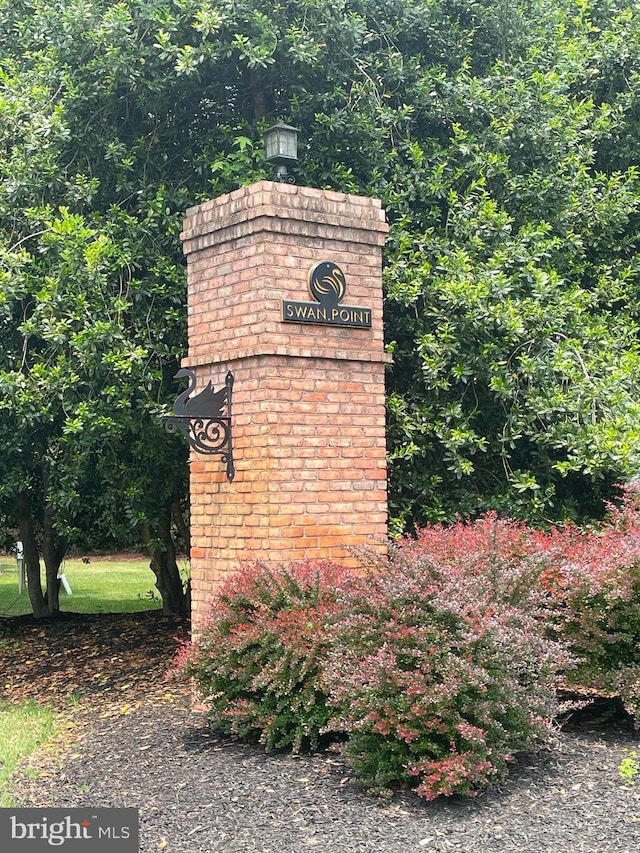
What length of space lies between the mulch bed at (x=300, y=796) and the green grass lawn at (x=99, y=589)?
324 inches

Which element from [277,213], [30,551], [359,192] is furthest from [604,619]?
[30,551]

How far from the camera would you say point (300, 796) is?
520cm

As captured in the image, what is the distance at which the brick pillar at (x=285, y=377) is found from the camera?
6969 millimetres

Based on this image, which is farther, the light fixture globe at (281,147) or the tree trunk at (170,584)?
the tree trunk at (170,584)

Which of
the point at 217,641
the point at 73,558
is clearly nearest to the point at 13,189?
the point at 217,641

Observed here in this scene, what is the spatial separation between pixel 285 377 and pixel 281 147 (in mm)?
1761

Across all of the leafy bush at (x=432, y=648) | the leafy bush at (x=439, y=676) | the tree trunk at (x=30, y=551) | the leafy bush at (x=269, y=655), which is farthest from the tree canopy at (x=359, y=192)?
the leafy bush at (x=439, y=676)

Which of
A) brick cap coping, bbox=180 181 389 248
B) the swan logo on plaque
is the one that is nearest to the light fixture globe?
brick cap coping, bbox=180 181 389 248

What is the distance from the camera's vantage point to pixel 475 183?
8.63 meters

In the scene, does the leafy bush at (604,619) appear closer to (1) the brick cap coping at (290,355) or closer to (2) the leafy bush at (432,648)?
(2) the leafy bush at (432,648)

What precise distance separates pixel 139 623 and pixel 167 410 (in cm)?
429

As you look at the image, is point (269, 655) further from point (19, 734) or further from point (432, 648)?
point (19, 734)

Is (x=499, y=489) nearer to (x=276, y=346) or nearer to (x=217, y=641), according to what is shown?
(x=276, y=346)

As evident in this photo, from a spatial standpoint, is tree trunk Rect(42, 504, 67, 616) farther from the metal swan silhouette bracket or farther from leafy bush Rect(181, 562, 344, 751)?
leafy bush Rect(181, 562, 344, 751)
